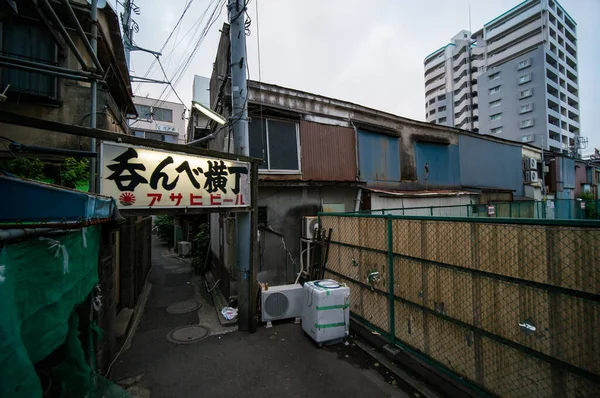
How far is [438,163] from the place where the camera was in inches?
595

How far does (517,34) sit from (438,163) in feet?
190

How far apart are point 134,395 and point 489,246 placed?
6455 millimetres

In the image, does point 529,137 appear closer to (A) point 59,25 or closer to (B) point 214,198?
(B) point 214,198

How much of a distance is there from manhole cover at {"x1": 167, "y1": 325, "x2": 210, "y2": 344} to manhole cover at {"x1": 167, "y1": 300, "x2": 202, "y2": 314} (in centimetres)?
136

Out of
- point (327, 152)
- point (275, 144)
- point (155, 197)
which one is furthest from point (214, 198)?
point (327, 152)

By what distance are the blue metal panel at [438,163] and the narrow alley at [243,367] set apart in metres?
11.2

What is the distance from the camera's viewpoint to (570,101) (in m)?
53.9

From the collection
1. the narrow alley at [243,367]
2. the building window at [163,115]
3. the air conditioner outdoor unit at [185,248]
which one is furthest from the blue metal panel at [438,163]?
the building window at [163,115]

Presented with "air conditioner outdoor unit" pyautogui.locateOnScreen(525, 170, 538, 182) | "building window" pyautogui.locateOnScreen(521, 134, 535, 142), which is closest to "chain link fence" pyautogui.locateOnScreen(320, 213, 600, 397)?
"air conditioner outdoor unit" pyautogui.locateOnScreen(525, 170, 538, 182)

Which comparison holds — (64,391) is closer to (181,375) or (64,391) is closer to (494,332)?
(181,375)

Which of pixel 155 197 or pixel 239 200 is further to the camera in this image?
pixel 239 200

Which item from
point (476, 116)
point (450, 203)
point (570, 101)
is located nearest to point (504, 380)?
point (450, 203)

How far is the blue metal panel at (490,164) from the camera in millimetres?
16406

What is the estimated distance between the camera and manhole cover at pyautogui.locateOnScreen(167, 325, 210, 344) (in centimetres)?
663
